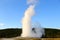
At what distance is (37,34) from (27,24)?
10.8ft

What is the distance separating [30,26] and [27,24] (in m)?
0.81

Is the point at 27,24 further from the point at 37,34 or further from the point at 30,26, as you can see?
the point at 37,34

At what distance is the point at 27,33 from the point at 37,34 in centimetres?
267

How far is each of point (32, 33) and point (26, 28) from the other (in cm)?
176

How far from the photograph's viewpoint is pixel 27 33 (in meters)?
38.3

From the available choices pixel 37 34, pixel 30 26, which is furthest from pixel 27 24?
pixel 37 34

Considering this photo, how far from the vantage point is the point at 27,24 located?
1539 inches

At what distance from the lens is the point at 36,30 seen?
4056cm

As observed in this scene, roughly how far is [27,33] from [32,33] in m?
1.43

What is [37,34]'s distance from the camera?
130ft

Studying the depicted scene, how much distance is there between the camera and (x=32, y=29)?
40.6 meters

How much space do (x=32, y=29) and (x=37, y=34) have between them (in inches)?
70.4

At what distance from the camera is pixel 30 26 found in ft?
128
